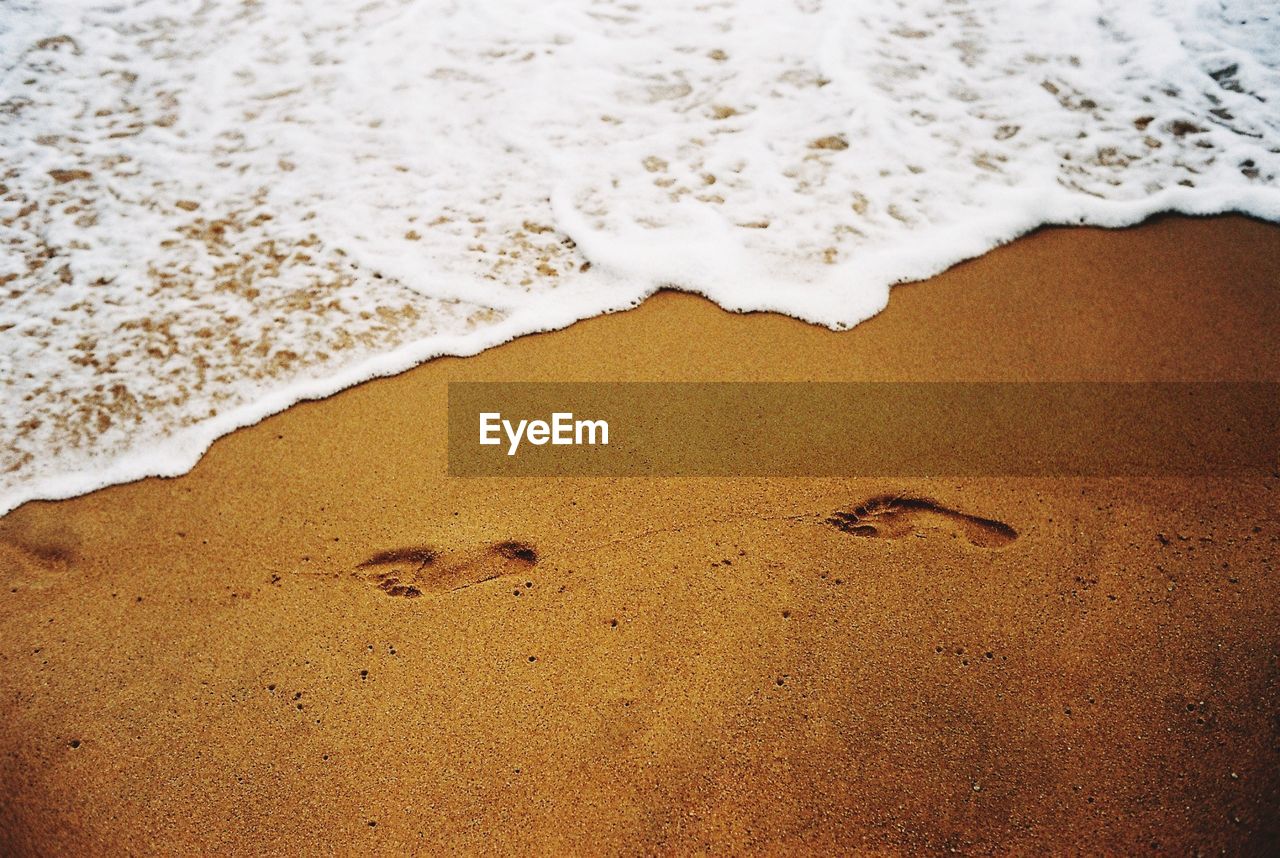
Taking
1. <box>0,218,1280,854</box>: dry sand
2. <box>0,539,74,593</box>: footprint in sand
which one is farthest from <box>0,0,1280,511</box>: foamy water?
<box>0,218,1280,854</box>: dry sand

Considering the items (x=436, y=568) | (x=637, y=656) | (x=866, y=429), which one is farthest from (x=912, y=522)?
(x=436, y=568)

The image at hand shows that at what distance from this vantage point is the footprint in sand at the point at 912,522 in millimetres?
2516

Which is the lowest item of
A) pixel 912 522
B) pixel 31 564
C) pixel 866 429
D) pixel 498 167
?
pixel 31 564

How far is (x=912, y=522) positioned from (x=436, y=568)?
160 cm

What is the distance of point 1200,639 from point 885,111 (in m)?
3.03

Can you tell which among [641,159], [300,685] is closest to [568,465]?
[300,685]

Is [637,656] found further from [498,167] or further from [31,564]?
[498,167]

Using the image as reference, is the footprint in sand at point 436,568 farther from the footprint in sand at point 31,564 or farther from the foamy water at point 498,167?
the footprint in sand at point 31,564

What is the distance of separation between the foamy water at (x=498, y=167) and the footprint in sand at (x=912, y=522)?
0.96 m

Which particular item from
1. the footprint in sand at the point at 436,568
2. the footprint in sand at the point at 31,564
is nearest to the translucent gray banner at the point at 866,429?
the footprint in sand at the point at 436,568

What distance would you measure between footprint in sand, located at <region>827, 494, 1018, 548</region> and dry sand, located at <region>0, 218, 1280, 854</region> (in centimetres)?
2

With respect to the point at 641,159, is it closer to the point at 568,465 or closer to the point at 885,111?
the point at 885,111

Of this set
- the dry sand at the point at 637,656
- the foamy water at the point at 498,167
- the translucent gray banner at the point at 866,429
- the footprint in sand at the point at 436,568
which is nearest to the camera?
the dry sand at the point at 637,656

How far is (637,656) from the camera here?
2.29m
